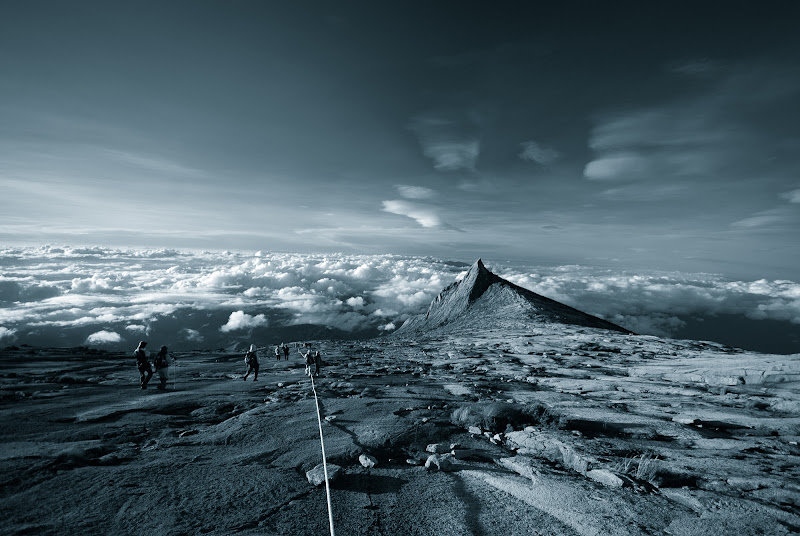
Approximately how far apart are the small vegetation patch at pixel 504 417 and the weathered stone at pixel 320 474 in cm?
429

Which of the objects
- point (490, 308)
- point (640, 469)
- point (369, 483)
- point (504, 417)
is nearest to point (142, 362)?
point (369, 483)

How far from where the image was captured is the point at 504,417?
965cm

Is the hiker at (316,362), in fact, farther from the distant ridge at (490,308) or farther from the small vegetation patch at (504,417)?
the distant ridge at (490,308)

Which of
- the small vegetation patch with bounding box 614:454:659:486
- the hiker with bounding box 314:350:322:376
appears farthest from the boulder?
the hiker with bounding box 314:350:322:376

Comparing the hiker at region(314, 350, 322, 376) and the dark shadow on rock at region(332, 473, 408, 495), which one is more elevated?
the dark shadow on rock at region(332, 473, 408, 495)

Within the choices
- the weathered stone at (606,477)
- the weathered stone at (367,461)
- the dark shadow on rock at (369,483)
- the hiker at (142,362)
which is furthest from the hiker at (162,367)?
the weathered stone at (606,477)

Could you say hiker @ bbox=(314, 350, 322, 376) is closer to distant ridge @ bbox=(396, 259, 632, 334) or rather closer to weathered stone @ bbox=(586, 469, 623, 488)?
weathered stone @ bbox=(586, 469, 623, 488)

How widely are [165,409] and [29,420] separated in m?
3.61

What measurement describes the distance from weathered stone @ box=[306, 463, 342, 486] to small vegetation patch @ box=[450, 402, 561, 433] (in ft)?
14.1

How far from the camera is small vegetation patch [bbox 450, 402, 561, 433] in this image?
372 inches

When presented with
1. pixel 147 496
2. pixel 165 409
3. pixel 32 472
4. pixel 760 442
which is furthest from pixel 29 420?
pixel 760 442

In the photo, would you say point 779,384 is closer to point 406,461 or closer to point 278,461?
point 406,461

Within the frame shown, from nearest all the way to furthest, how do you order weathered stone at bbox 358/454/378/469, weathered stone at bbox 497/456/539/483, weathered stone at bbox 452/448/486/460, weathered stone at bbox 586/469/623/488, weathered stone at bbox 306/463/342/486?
weathered stone at bbox 586/469/623/488, weathered stone at bbox 306/463/342/486, weathered stone at bbox 497/456/539/483, weathered stone at bbox 358/454/378/469, weathered stone at bbox 452/448/486/460

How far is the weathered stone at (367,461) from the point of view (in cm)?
722
